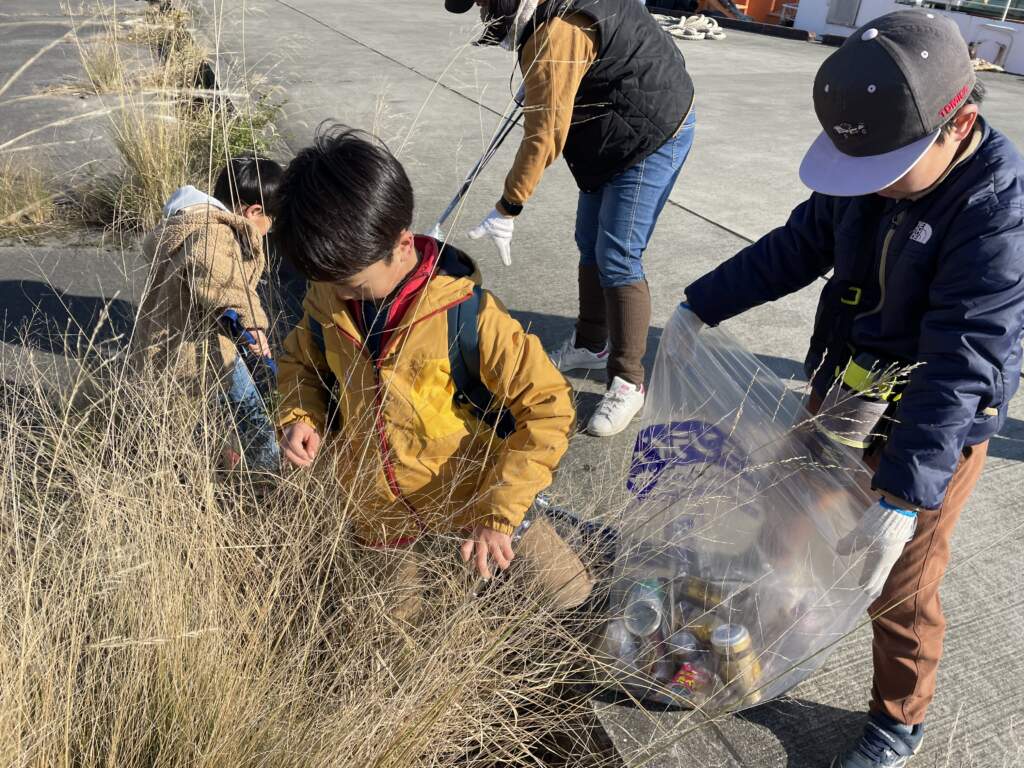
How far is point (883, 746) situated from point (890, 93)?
1325 mm

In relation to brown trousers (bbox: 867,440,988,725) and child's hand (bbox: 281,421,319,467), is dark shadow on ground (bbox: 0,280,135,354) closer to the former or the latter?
child's hand (bbox: 281,421,319,467)

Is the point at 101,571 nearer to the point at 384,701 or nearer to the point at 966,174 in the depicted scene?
the point at 384,701

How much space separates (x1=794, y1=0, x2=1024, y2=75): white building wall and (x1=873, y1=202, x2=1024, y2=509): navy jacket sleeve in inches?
451

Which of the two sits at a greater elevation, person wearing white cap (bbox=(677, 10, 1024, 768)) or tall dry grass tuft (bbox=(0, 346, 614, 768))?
person wearing white cap (bbox=(677, 10, 1024, 768))

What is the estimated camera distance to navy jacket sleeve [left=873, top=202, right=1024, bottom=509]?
1402 mm

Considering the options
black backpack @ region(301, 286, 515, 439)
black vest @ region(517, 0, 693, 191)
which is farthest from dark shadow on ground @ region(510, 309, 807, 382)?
black backpack @ region(301, 286, 515, 439)

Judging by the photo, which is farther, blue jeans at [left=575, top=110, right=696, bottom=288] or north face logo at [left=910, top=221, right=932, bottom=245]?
Result: blue jeans at [left=575, top=110, right=696, bottom=288]

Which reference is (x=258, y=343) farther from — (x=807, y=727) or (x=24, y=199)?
(x=24, y=199)

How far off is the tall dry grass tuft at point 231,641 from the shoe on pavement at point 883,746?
0.59m

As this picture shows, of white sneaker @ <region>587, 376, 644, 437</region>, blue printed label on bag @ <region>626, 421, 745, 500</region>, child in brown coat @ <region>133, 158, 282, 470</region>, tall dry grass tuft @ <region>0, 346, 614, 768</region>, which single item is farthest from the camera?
white sneaker @ <region>587, 376, 644, 437</region>

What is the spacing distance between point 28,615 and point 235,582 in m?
0.41

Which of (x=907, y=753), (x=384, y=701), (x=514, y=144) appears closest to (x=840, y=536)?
(x=907, y=753)

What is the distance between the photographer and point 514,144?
6.08m

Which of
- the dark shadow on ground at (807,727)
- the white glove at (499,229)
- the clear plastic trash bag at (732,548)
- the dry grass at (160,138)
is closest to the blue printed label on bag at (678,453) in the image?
the clear plastic trash bag at (732,548)
